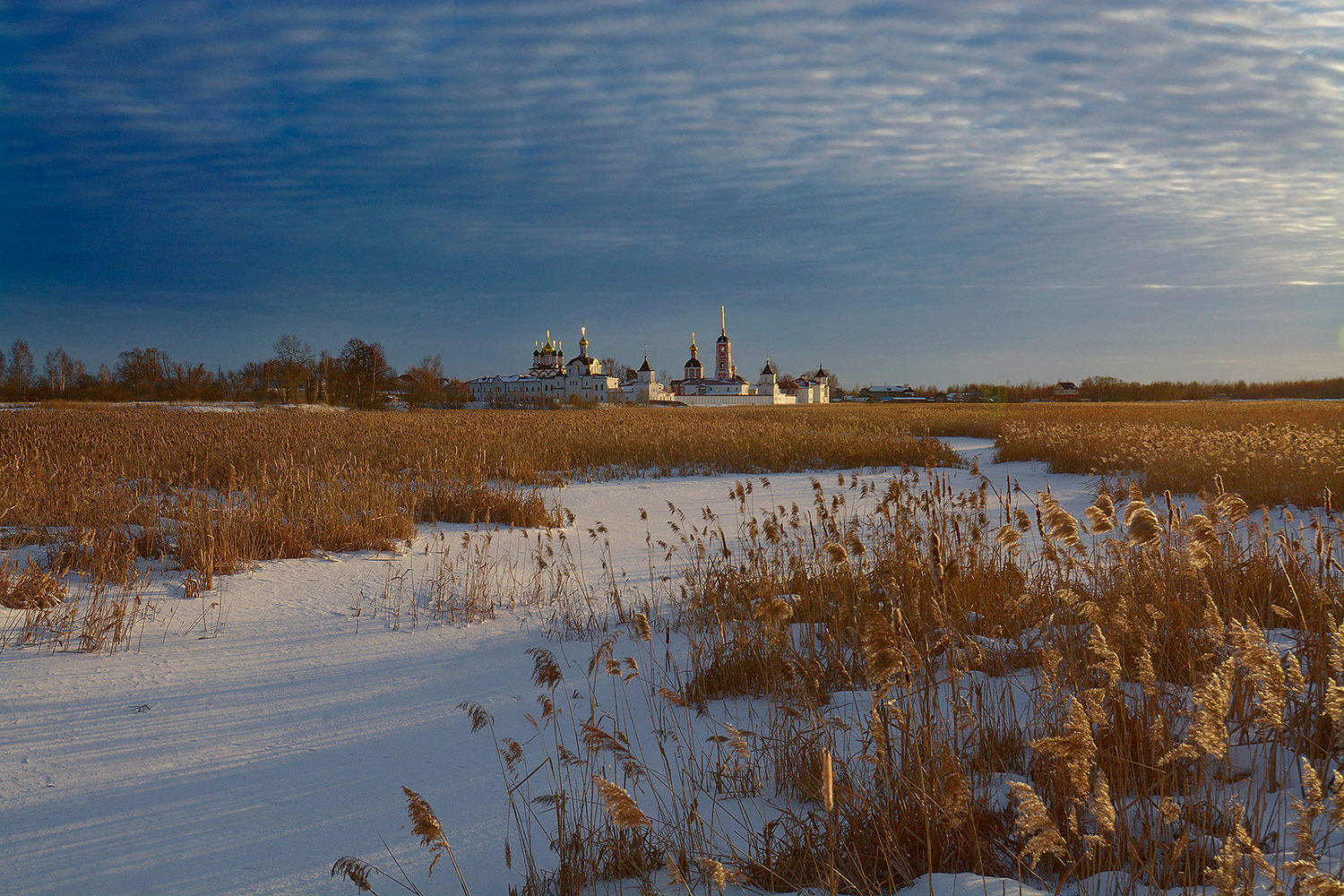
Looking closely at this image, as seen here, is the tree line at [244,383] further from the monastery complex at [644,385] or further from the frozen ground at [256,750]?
the frozen ground at [256,750]

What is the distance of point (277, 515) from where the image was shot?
28.5 feet

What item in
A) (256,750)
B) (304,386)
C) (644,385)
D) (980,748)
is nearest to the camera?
(980,748)

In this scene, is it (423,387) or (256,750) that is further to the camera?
(423,387)

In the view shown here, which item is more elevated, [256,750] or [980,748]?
[980,748]

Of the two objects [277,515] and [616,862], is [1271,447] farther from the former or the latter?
[277,515]

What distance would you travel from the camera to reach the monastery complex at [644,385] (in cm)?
11788

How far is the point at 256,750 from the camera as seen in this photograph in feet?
13.0

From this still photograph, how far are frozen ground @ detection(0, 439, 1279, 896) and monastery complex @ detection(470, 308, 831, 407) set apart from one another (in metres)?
97.7

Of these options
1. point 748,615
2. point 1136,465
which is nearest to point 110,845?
point 748,615

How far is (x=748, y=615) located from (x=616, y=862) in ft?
9.77

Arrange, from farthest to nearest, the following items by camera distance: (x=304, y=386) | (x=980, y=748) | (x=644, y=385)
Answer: (x=644, y=385) → (x=304, y=386) → (x=980, y=748)

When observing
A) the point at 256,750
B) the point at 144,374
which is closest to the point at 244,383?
the point at 144,374

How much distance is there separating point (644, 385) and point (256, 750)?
Result: 11665cm

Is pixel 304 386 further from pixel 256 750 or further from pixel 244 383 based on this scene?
pixel 256 750
